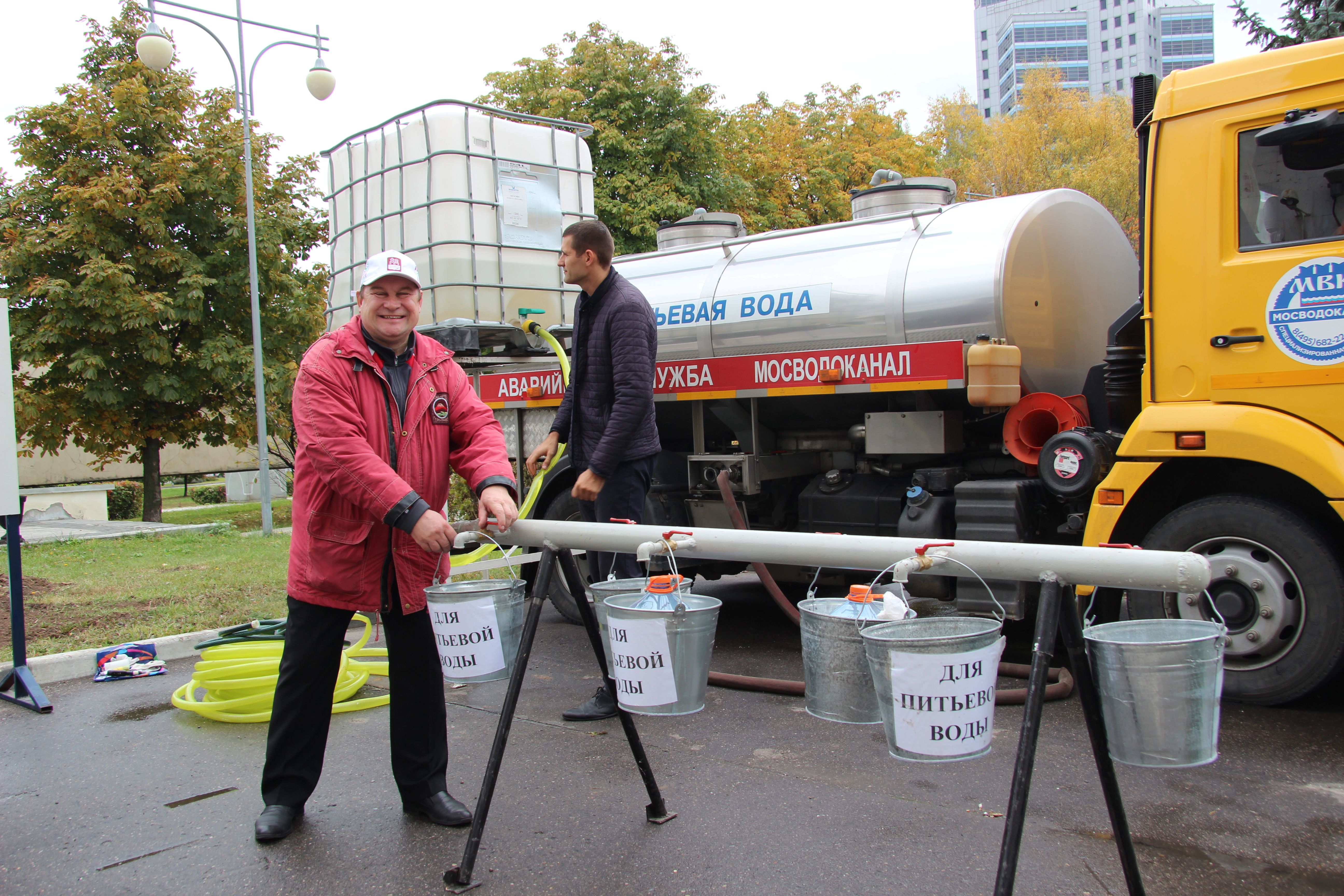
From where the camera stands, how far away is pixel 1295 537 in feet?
13.9

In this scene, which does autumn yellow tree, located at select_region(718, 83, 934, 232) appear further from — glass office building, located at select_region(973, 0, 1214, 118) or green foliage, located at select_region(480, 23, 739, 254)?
glass office building, located at select_region(973, 0, 1214, 118)

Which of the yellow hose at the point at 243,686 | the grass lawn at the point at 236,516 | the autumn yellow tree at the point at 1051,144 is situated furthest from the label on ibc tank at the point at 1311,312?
the autumn yellow tree at the point at 1051,144

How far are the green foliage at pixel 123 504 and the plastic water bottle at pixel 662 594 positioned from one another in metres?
23.1

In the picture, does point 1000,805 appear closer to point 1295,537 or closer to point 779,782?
point 779,782

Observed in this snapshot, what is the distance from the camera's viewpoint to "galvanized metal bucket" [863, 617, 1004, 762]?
6.91ft

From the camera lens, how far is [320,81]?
14.0 meters

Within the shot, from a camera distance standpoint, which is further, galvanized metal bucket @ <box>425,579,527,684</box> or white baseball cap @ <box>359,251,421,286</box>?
white baseball cap @ <box>359,251,421,286</box>

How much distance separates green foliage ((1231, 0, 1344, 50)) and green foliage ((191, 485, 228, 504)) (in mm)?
26043

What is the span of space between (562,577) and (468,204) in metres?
2.94

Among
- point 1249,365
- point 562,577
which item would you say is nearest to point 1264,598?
point 1249,365

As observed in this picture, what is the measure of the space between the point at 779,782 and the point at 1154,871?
132 centimetres

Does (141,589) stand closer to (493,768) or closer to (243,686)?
(243,686)

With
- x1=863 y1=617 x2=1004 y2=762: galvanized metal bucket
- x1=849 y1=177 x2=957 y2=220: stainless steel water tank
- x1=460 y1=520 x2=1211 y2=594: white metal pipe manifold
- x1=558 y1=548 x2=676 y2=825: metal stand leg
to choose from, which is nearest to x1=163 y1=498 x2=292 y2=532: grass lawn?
x1=849 y1=177 x2=957 y2=220: stainless steel water tank

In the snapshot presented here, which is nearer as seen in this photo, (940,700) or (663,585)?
(940,700)
